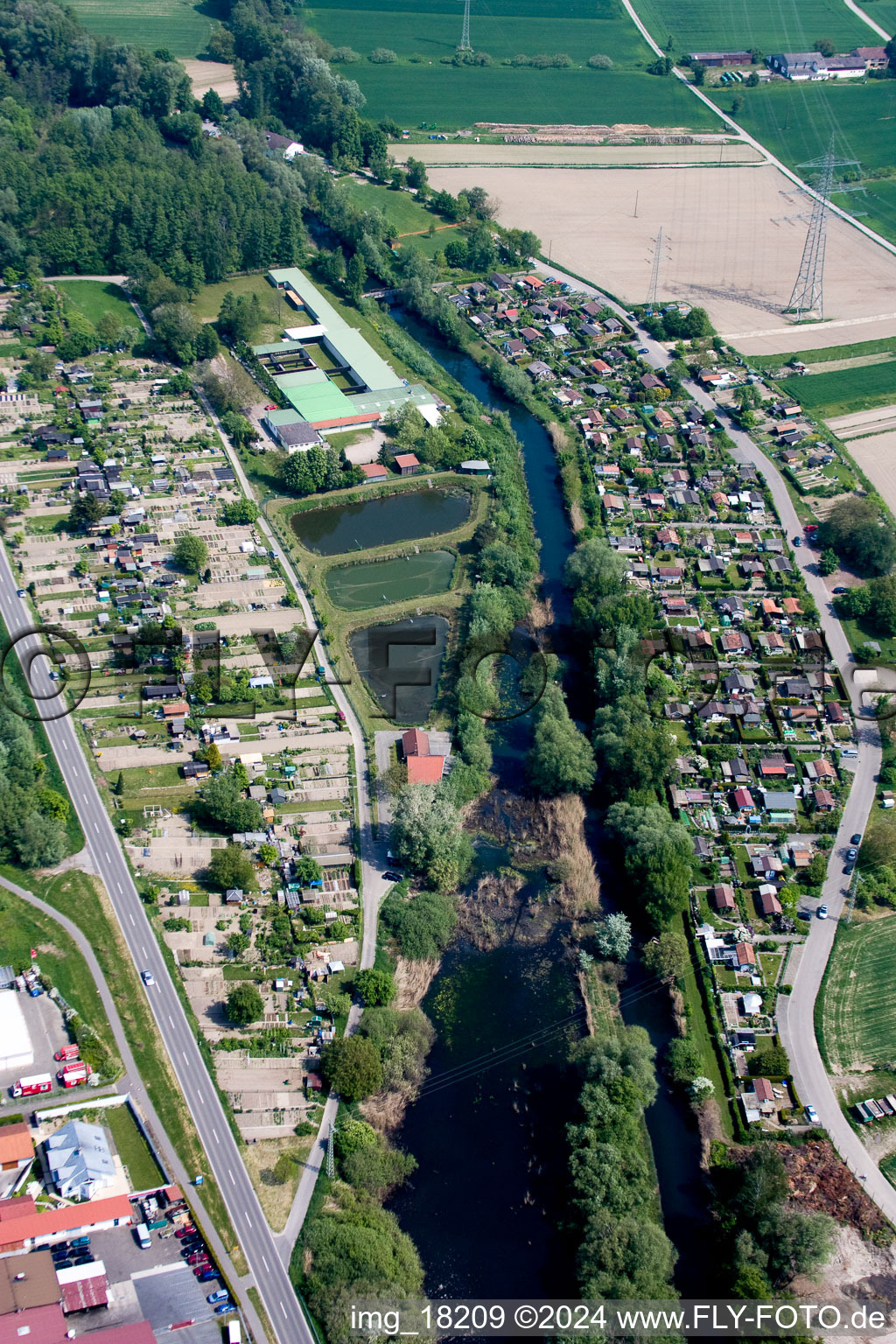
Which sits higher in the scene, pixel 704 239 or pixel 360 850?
pixel 704 239

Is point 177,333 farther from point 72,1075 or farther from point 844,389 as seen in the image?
point 72,1075

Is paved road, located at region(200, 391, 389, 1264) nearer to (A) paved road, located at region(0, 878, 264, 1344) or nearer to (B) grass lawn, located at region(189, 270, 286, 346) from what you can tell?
(A) paved road, located at region(0, 878, 264, 1344)

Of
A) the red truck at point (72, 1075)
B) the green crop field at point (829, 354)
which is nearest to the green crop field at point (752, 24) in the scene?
the green crop field at point (829, 354)

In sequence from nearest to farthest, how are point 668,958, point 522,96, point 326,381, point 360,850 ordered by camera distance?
point 668,958 < point 360,850 < point 326,381 < point 522,96

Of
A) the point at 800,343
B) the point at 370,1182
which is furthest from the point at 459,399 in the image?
the point at 370,1182

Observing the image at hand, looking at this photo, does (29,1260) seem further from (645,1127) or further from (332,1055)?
(645,1127)

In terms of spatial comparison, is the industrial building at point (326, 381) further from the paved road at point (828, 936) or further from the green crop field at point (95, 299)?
the paved road at point (828, 936)

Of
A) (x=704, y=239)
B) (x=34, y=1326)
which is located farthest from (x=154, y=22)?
(x=34, y=1326)
